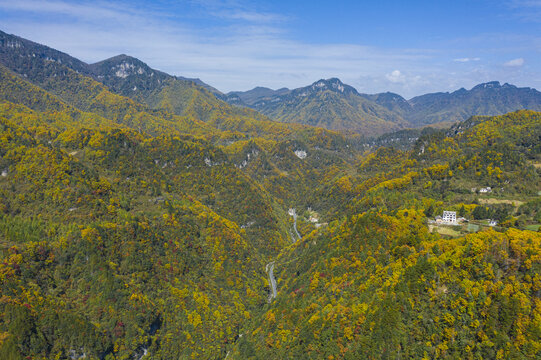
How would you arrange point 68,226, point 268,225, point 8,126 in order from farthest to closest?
point 268,225 → point 8,126 → point 68,226

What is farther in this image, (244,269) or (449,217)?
(244,269)

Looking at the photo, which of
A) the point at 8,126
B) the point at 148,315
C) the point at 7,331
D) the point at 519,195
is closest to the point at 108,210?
the point at 148,315

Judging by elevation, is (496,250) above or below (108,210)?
above

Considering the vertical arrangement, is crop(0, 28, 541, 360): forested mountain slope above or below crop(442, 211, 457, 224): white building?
below

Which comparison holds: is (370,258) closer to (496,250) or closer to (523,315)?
(496,250)

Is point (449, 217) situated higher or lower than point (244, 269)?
higher

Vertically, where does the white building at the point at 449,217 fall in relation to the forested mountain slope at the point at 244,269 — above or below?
above

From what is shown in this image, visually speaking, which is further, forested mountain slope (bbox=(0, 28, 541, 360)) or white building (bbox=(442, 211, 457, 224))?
white building (bbox=(442, 211, 457, 224))

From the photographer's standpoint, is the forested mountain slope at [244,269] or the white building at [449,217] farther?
the white building at [449,217]
